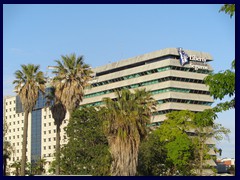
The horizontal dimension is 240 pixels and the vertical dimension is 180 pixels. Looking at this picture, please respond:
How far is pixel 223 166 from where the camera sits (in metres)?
178

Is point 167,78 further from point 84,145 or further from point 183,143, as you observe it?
point 84,145

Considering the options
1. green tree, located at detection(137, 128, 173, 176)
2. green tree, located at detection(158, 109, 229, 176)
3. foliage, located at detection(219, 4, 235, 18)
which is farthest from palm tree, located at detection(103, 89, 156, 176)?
foliage, located at detection(219, 4, 235, 18)

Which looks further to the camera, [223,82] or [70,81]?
[70,81]

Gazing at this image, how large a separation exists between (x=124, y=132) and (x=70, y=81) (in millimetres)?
21865

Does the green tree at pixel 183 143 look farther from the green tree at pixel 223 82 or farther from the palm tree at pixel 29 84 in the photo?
the green tree at pixel 223 82

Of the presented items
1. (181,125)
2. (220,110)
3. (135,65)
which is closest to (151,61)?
(135,65)

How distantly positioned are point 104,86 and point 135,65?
41.4 ft

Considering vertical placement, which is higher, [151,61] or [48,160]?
[151,61]

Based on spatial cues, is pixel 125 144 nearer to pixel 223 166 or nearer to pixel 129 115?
pixel 129 115

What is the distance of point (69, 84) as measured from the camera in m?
84.5

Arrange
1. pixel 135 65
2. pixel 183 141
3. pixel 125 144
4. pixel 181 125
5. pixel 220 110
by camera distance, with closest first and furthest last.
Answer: pixel 220 110 → pixel 125 144 → pixel 183 141 → pixel 181 125 → pixel 135 65

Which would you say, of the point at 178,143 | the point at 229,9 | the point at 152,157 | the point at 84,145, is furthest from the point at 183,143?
the point at 229,9

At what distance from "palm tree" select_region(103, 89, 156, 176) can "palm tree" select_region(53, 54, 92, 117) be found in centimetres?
1706

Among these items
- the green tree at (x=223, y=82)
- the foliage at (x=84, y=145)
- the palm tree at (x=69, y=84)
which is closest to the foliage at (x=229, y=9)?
the green tree at (x=223, y=82)
